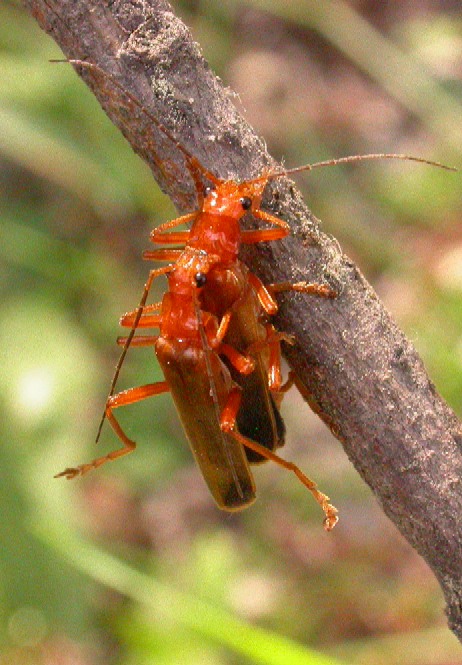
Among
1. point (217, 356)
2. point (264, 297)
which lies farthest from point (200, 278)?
point (264, 297)

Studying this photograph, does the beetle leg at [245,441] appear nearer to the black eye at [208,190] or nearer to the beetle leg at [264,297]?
the beetle leg at [264,297]

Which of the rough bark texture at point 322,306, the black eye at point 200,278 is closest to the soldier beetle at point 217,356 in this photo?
the black eye at point 200,278

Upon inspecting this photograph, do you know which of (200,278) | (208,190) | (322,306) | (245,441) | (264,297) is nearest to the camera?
(322,306)

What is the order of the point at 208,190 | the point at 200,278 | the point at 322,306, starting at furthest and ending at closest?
the point at 200,278, the point at 208,190, the point at 322,306

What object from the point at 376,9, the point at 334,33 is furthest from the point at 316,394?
the point at 376,9

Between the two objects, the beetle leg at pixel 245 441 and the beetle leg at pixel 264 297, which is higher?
the beetle leg at pixel 264 297

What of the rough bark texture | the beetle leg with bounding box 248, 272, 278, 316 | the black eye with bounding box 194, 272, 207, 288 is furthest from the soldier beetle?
the rough bark texture

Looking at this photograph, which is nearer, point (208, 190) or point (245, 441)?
point (208, 190)

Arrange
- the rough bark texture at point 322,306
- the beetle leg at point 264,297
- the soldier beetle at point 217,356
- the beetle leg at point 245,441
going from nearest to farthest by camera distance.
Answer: the rough bark texture at point 322,306, the beetle leg at point 264,297, the soldier beetle at point 217,356, the beetle leg at point 245,441

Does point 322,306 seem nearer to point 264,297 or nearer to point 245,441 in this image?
point 264,297
